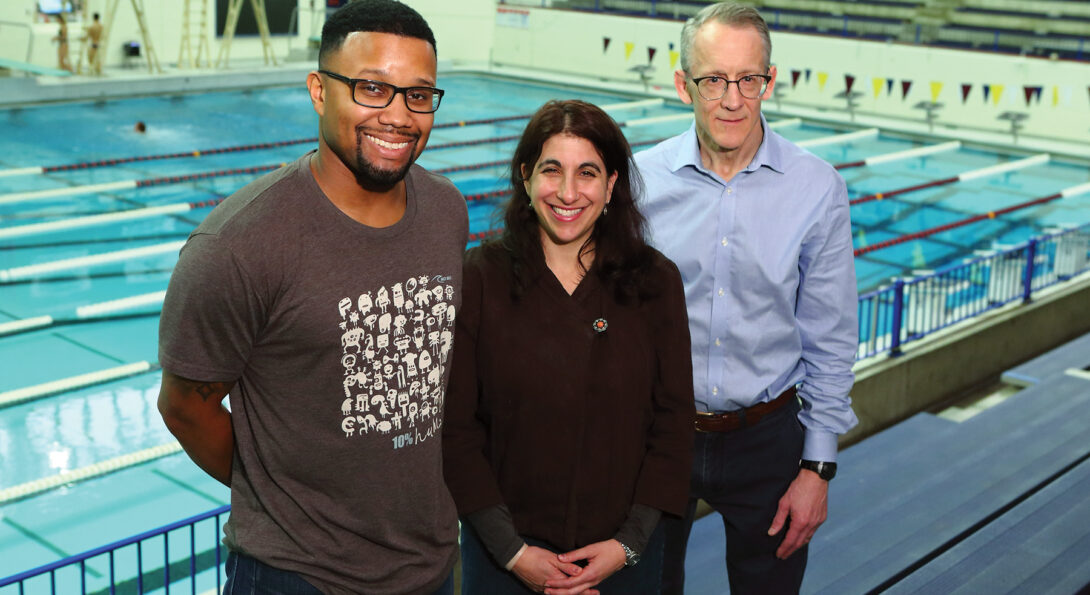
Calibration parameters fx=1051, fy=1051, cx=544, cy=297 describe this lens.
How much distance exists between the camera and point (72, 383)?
20.2 feet

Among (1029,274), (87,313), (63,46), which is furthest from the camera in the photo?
(63,46)

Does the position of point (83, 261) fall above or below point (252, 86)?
below

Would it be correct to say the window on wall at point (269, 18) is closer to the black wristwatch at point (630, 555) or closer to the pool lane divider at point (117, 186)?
the pool lane divider at point (117, 186)

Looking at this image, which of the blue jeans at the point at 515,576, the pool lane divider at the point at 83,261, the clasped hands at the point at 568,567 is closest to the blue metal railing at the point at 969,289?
the blue jeans at the point at 515,576

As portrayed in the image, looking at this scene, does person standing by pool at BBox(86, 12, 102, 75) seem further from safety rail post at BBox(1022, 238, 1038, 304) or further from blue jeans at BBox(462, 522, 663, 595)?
blue jeans at BBox(462, 522, 663, 595)

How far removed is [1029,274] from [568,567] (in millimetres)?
5673

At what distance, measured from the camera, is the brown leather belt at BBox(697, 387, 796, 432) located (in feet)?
7.08

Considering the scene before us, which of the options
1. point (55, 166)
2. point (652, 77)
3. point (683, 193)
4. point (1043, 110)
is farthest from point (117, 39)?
point (683, 193)

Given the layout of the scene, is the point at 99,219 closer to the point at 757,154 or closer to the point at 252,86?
the point at 252,86

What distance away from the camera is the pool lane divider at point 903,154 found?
12.6m

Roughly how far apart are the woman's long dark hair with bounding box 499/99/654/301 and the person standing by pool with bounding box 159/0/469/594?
0.24 metres

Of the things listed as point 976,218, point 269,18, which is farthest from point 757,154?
point 269,18

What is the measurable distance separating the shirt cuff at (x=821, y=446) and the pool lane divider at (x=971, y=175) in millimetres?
8771

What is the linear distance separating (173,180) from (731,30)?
953 centimetres
